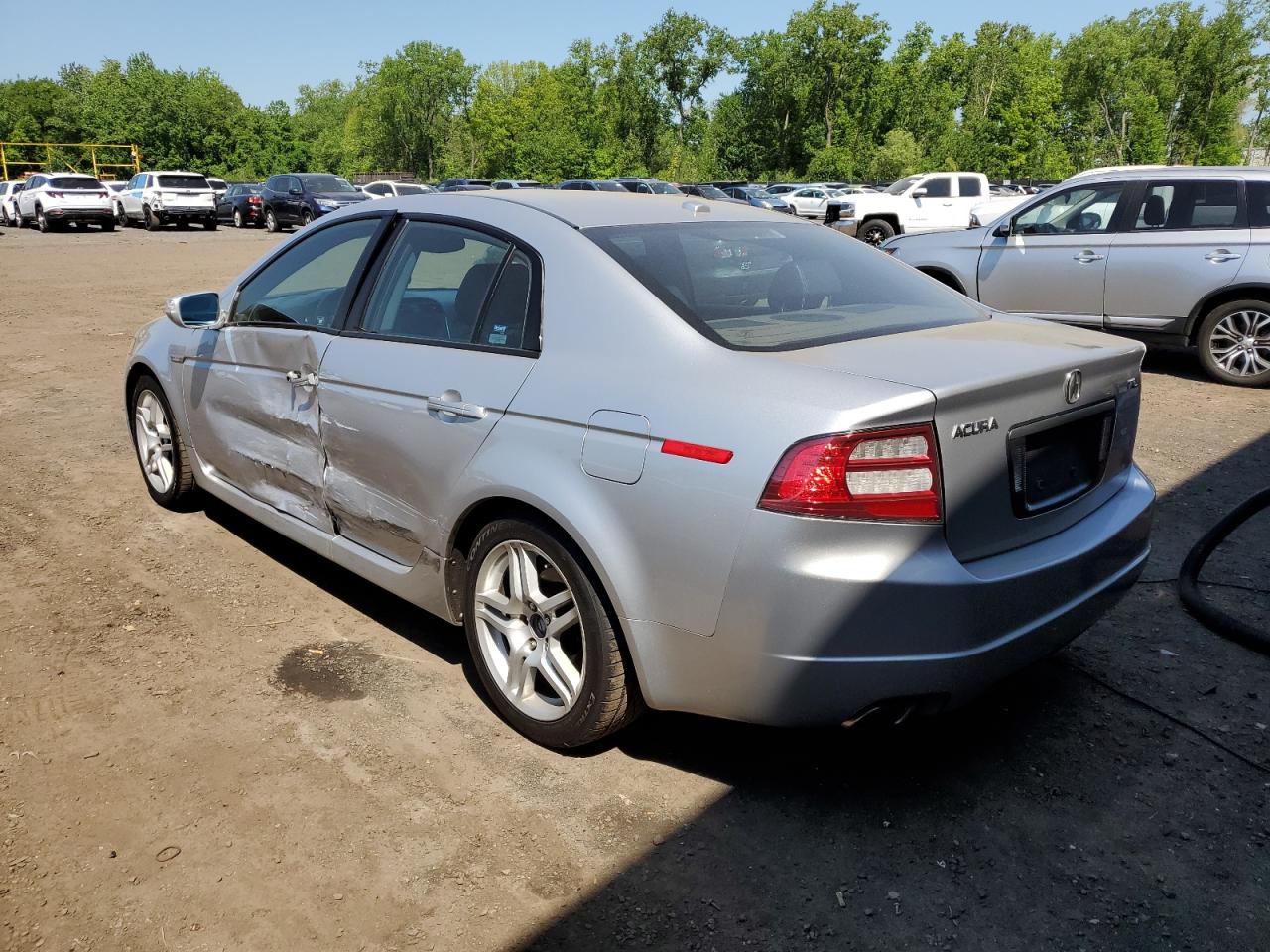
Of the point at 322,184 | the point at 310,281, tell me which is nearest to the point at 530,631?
the point at 310,281

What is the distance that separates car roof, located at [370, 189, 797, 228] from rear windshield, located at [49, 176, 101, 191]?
3657cm

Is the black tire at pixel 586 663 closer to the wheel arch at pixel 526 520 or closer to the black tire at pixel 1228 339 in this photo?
the wheel arch at pixel 526 520

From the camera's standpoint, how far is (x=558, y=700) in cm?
318

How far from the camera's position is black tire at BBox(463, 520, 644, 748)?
9.29ft

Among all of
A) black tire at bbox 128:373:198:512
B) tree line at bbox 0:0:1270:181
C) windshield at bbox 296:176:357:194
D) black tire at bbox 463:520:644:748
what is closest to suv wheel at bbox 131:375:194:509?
black tire at bbox 128:373:198:512

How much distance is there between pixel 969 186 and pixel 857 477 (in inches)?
1001

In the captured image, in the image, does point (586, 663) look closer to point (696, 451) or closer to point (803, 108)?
point (696, 451)

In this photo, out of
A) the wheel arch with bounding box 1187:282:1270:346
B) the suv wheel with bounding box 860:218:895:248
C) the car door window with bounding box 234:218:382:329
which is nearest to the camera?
the car door window with bounding box 234:218:382:329

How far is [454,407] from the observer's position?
10.5 feet

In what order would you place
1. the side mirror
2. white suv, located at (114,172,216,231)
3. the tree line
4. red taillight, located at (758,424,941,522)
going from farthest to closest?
the tree line < white suv, located at (114,172,216,231) < the side mirror < red taillight, located at (758,424,941,522)

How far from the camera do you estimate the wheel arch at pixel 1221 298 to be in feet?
27.8

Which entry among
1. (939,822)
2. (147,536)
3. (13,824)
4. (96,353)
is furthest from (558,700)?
(96,353)

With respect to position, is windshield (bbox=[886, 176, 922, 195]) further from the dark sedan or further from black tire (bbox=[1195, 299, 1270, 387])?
the dark sedan

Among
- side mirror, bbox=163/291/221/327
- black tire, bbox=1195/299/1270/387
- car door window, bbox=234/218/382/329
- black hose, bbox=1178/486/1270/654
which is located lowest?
black hose, bbox=1178/486/1270/654
